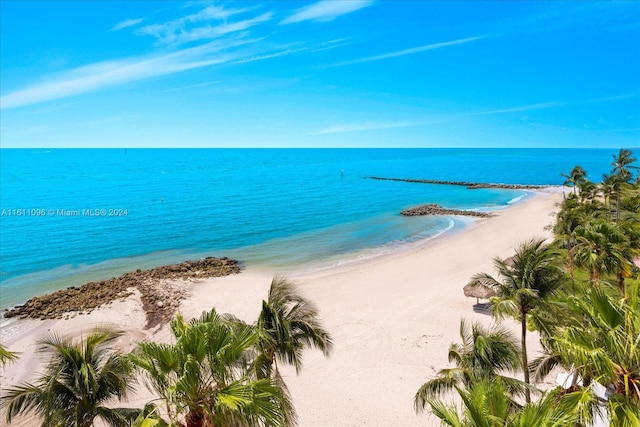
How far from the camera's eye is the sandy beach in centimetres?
1592

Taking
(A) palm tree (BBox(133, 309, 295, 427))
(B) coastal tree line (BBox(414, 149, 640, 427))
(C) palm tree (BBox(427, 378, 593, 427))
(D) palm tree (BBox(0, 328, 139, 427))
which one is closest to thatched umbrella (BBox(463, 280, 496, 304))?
(B) coastal tree line (BBox(414, 149, 640, 427))

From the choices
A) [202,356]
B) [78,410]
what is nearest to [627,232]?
[202,356]

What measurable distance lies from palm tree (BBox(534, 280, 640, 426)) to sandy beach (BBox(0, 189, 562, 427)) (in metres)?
9.14

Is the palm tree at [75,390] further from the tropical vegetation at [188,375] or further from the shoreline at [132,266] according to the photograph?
the shoreline at [132,266]

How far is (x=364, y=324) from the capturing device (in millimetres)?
22797

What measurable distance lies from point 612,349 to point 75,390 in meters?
10.3

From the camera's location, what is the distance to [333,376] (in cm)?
1762

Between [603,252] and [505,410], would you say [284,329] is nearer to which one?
[505,410]

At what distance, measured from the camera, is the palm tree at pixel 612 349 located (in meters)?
6.04

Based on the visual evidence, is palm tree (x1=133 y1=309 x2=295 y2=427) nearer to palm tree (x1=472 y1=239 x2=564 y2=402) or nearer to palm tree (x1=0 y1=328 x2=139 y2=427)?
palm tree (x1=0 y1=328 x2=139 y2=427)

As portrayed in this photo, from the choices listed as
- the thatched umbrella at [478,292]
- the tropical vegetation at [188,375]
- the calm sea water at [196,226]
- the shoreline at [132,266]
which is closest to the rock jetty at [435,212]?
the calm sea water at [196,226]

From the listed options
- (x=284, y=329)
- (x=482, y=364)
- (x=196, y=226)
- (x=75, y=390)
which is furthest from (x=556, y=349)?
(x=196, y=226)

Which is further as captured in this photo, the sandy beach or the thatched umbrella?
the thatched umbrella

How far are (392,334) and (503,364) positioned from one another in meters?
10.2
